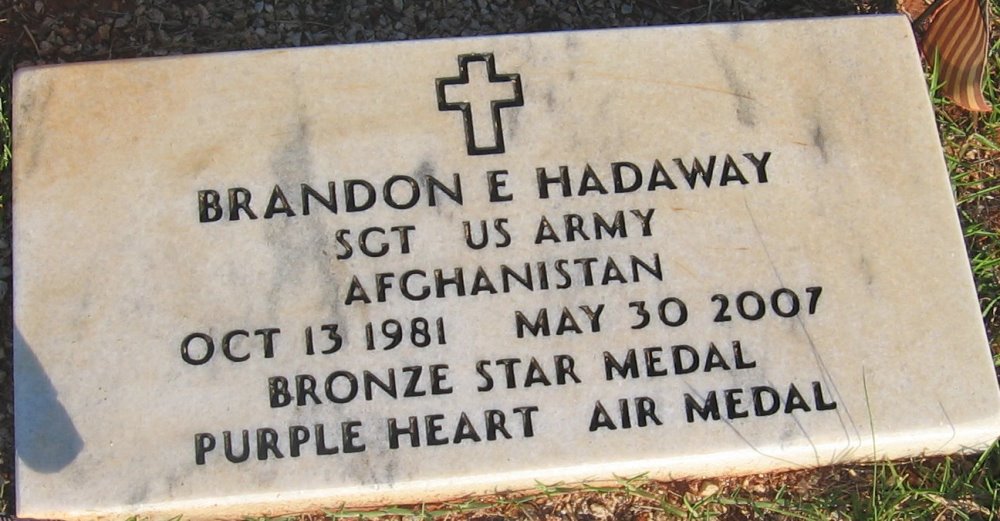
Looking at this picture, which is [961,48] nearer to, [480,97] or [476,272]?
[480,97]

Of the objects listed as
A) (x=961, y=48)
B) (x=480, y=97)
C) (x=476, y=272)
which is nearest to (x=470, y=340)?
(x=476, y=272)

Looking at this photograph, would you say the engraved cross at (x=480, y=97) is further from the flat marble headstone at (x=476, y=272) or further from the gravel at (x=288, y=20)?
the gravel at (x=288, y=20)

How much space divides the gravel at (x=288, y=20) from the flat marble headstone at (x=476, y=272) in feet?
1.40

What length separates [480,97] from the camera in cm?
221

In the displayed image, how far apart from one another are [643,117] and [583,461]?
832 mm

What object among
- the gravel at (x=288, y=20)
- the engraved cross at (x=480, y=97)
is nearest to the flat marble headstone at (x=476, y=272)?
the engraved cross at (x=480, y=97)

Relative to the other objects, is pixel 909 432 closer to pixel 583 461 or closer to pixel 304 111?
pixel 583 461

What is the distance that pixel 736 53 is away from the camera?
88.4 inches

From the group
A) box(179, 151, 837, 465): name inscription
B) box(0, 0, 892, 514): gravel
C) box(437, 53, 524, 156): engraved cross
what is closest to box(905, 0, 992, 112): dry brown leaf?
box(0, 0, 892, 514): gravel

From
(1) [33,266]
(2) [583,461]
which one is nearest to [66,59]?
(1) [33,266]

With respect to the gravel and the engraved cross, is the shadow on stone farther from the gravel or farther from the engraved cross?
the engraved cross

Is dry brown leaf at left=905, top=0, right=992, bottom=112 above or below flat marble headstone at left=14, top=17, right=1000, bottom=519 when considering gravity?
above

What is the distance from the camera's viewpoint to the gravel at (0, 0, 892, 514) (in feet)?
8.47

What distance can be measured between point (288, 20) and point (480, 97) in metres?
0.77
